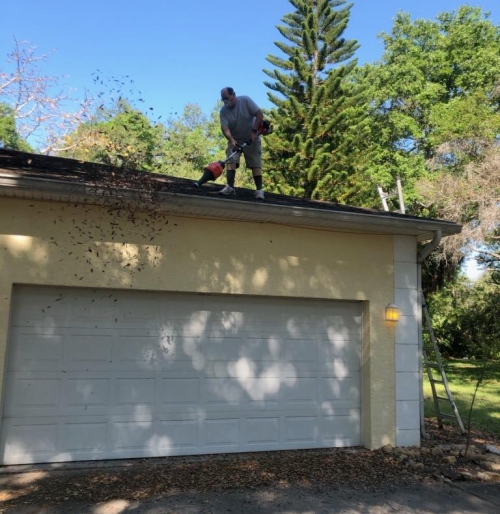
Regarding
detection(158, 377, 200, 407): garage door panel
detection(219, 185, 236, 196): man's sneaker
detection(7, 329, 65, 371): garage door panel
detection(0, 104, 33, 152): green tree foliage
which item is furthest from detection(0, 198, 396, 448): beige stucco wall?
detection(0, 104, 33, 152): green tree foliage

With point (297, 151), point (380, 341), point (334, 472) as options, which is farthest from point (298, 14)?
point (334, 472)

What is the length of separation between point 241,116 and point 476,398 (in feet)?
33.8

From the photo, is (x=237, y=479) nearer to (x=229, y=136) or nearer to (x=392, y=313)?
(x=392, y=313)

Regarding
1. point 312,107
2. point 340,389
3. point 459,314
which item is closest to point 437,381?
point 340,389

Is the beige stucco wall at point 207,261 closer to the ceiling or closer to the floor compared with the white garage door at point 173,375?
closer to the ceiling

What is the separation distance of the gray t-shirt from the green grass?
6.51 meters

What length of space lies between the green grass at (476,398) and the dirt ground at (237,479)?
3001 mm

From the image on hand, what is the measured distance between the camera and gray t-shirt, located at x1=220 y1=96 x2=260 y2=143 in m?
6.96

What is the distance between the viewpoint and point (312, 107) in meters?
22.6

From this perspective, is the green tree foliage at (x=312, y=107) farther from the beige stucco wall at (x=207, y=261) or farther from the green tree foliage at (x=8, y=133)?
the beige stucco wall at (x=207, y=261)

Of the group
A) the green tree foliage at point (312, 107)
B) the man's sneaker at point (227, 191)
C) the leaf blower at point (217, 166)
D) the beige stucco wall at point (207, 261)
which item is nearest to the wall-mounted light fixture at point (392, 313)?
the beige stucco wall at point (207, 261)

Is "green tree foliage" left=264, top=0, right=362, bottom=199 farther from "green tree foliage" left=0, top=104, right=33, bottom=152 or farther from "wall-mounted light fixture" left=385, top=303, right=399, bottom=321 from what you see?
"wall-mounted light fixture" left=385, top=303, right=399, bottom=321

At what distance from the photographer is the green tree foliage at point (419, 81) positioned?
26547 millimetres

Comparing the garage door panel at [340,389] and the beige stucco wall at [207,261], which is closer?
the beige stucco wall at [207,261]
